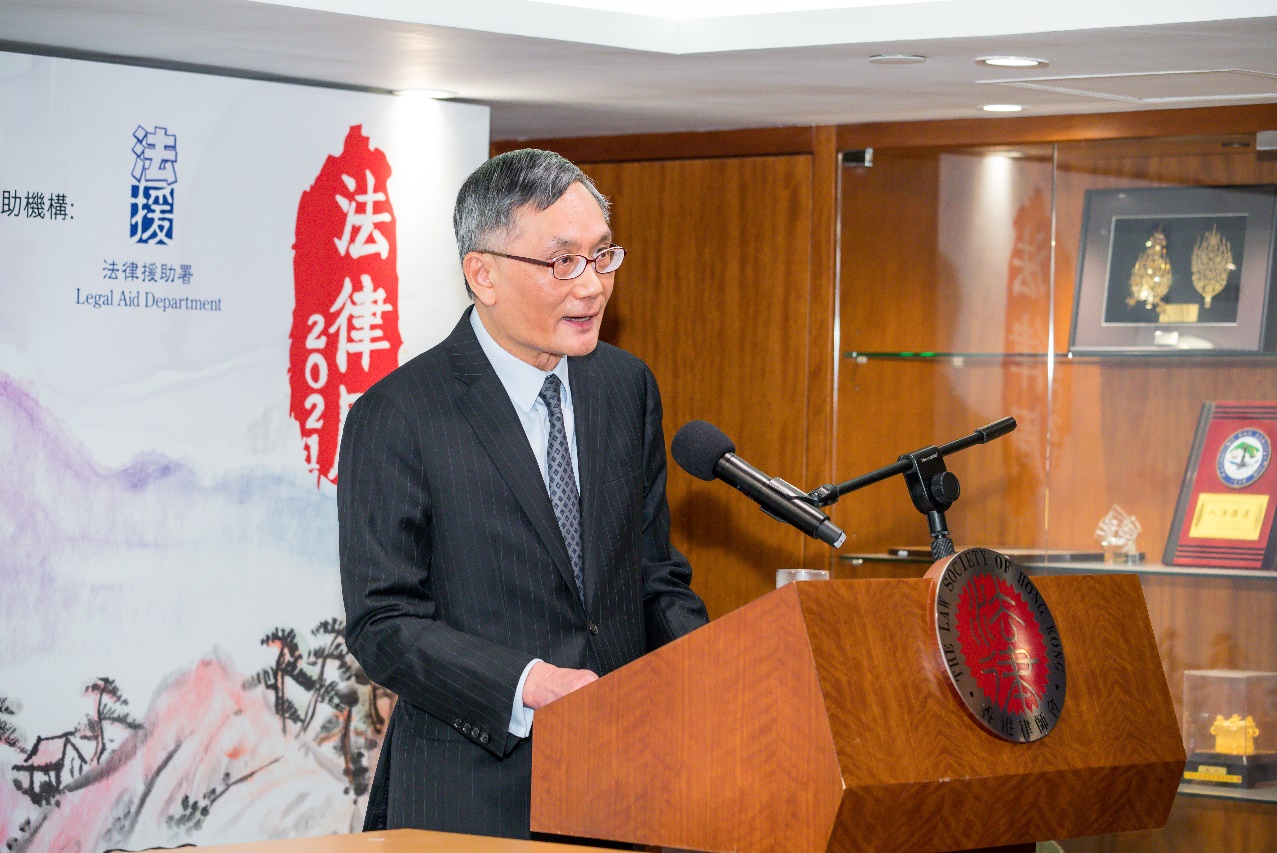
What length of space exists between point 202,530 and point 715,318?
71.5 inches

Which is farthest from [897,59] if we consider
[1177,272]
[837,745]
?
[837,745]

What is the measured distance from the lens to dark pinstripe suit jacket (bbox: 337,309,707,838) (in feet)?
7.84

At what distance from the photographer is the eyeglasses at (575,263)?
8.00ft

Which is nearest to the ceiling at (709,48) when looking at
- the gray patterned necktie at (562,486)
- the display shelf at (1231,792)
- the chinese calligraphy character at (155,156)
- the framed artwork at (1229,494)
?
the chinese calligraphy character at (155,156)

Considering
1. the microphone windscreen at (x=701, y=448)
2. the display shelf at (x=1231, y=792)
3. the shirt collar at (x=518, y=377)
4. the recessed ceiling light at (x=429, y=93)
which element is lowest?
the display shelf at (x=1231, y=792)

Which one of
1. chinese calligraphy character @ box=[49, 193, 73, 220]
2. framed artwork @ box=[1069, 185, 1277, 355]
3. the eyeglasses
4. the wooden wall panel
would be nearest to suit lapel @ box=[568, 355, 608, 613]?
the eyeglasses

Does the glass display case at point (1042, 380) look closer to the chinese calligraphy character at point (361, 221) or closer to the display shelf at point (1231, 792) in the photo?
the display shelf at point (1231, 792)

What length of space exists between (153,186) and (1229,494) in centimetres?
309

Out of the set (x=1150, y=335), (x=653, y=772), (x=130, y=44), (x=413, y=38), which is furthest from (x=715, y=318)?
(x=653, y=772)

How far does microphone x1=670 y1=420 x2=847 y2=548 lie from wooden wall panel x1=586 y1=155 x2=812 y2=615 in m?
2.57

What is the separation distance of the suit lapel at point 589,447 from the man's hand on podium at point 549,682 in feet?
1.03

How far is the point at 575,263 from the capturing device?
2.45 metres

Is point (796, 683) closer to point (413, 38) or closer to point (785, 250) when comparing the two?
point (413, 38)

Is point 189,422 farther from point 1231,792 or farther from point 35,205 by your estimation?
point 1231,792
